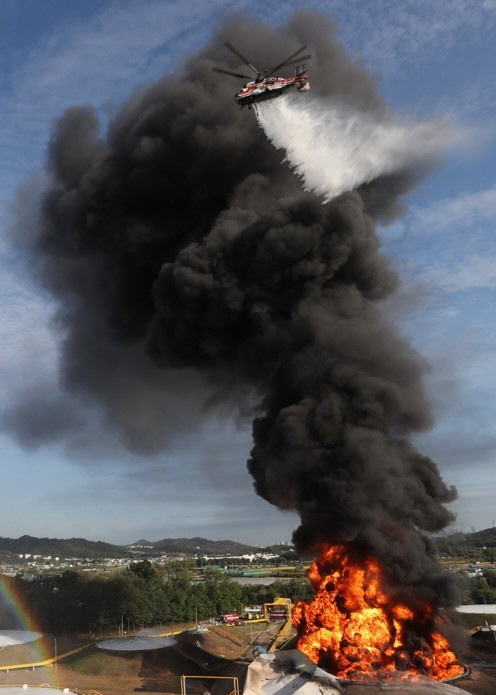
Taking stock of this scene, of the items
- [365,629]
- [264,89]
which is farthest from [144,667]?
[264,89]

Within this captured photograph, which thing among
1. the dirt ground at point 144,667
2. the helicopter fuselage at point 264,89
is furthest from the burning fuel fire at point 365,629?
the helicopter fuselage at point 264,89

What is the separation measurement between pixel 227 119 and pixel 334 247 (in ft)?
51.3

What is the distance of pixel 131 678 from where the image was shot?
46.1 m

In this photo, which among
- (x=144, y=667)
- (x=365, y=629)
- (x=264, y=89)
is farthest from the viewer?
(x=144, y=667)

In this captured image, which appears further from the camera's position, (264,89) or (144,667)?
(144,667)

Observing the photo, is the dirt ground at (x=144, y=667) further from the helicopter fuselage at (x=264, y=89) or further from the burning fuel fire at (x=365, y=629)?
the helicopter fuselage at (x=264, y=89)

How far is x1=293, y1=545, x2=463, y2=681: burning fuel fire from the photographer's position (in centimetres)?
3116

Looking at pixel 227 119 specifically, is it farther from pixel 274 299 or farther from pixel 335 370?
pixel 335 370

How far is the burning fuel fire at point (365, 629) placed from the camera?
31156 millimetres

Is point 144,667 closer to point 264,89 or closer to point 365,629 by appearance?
point 365,629

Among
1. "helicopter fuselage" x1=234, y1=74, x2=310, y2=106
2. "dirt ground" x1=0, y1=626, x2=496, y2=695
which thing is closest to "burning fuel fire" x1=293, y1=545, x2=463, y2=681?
"dirt ground" x1=0, y1=626, x2=496, y2=695

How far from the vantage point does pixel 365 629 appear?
3198 centimetres

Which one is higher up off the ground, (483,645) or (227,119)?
(227,119)

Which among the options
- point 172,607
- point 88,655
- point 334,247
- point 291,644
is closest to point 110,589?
point 172,607
